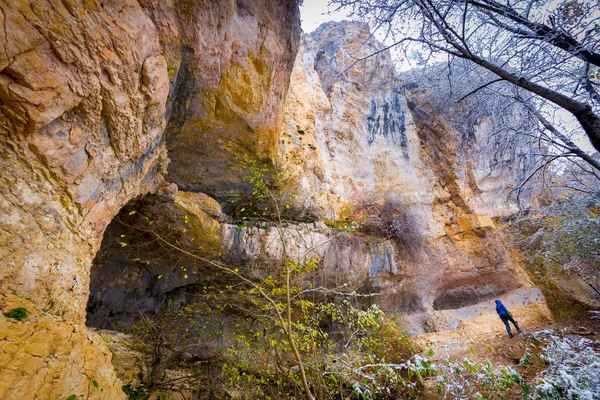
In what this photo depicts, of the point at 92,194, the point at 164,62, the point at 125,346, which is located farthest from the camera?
the point at 125,346

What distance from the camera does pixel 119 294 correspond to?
6.31 m

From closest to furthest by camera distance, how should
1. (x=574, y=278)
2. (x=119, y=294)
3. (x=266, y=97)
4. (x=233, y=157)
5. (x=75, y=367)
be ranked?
(x=75, y=367)
(x=266, y=97)
(x=233, y=157)
(x=119, y=294)
(x=574, y=278)

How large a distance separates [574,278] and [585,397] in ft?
28.2

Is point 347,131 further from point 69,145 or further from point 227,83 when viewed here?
point 69,145

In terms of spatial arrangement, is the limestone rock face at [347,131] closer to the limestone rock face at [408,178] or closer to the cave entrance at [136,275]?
the limestone rock face at [408,178]

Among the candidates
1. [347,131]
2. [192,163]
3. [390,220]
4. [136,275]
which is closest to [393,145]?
[347,131]

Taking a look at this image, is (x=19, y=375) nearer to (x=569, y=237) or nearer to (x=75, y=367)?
(x=75, y=367)

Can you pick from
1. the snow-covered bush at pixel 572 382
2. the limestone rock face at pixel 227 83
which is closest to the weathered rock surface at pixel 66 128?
the limestone rock face at pixel 227 83

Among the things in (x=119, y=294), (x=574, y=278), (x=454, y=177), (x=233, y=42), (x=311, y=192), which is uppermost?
(x=454, y=177)

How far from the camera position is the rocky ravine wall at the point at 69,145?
186 centimetres

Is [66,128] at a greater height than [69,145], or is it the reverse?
[66,128]

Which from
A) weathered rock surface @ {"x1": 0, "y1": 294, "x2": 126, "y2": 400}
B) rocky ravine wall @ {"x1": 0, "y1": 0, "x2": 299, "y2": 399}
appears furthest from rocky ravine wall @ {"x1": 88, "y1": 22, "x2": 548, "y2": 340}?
weathered rock surface @ {"x1": 0, "y1": 294, "x2": 126, "y2": 400}

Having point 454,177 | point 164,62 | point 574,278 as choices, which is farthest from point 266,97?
point 574,278

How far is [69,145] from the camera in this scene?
2.52m
